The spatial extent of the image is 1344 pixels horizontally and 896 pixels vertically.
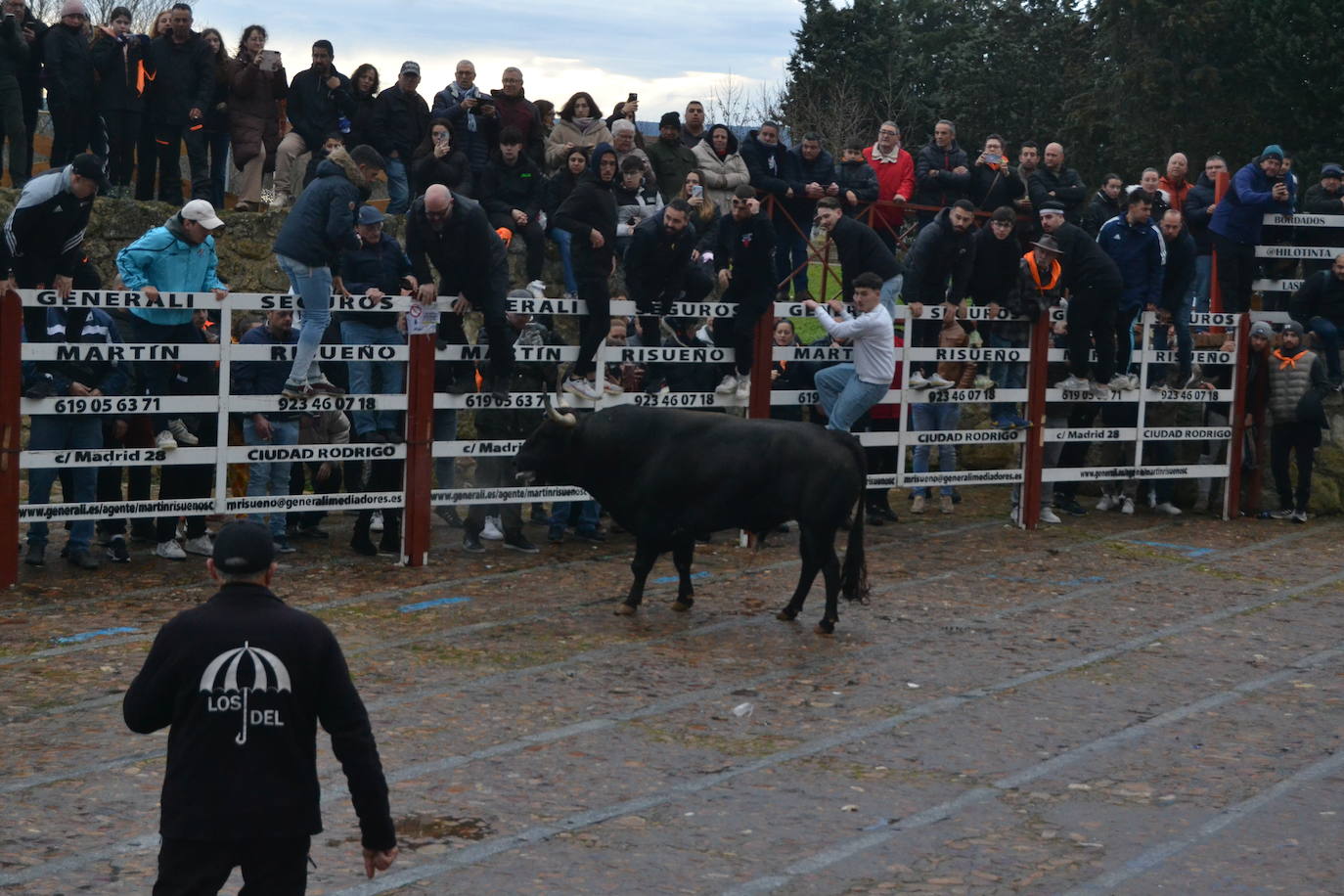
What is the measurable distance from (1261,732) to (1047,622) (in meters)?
2.82

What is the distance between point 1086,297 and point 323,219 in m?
7.37

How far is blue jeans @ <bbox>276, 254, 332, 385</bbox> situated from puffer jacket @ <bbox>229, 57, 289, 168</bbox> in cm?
514

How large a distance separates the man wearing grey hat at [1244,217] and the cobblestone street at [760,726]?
5.41 m

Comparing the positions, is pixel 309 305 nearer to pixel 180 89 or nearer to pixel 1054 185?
pixel 180 89

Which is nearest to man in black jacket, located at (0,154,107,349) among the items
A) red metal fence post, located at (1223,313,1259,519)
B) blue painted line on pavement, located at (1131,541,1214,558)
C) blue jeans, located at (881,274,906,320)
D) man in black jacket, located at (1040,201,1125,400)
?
blue jeans, located at (881,274,906,320)

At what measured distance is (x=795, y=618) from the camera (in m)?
12.1

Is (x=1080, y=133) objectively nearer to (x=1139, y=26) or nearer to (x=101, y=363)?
(x=1139, y=26)

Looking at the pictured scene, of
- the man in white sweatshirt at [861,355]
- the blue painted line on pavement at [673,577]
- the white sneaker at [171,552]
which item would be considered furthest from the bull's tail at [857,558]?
the white sneaker at [171,552]

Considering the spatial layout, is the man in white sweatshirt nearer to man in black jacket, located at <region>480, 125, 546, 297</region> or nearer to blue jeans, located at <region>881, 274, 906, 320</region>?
blue jeans, located at <region>881, 274, 906, 320</region>

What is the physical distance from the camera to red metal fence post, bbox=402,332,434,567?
13523 mm

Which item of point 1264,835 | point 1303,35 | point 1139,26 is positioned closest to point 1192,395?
point 1264,835

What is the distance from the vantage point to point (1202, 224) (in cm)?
1953

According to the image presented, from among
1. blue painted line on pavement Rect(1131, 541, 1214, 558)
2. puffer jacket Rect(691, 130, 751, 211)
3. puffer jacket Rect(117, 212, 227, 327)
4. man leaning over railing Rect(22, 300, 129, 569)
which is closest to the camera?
man leaning over railing Rect(22, 300, 129, 569)

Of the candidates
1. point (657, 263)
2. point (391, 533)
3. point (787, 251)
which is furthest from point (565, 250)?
point (391, 533)
